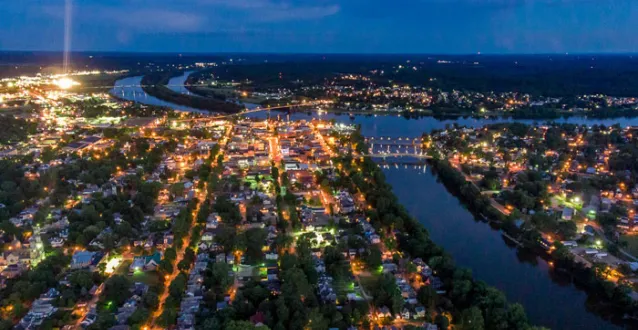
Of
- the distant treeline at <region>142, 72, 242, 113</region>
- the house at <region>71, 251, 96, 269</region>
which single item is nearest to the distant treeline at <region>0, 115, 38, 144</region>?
the distant treeline at <region>142, 72, 242, 113</region>

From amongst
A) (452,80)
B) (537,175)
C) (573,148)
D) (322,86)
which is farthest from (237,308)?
(452,80)

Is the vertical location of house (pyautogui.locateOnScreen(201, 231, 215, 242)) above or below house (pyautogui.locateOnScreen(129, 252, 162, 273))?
above

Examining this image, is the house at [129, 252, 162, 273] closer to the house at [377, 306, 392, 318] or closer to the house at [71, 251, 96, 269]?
the house at [71, 251, 96, 269]

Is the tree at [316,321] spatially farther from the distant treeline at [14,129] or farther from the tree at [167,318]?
the distant treeline at [14,129]

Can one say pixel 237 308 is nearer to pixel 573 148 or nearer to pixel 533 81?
pixel 573 148

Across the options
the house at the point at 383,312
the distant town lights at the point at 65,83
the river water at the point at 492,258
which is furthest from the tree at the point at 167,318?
the distant town lights at the point at 65,83

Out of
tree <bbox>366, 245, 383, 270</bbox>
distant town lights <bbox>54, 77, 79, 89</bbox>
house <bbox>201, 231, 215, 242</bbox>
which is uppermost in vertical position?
distant town lights <bbox>54, 77, 79, 89</bbox>

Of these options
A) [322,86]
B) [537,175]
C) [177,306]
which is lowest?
[177,306]
